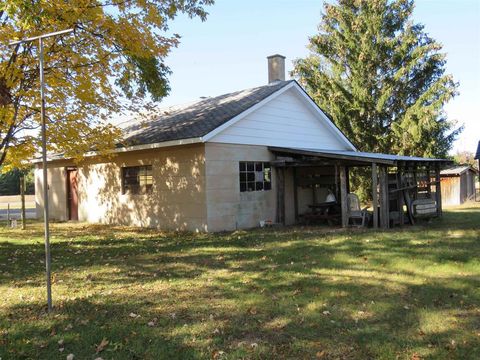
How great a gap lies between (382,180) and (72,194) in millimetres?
12459

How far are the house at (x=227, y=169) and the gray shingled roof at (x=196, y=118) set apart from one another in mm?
57

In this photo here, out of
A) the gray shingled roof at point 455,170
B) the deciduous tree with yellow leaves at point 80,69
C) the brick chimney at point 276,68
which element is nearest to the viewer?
the deciduous tree with yellow leaves at point 80,69

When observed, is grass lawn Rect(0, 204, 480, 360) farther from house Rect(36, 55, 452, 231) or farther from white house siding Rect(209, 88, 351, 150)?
white house siding Rect(209, 88, 351, 150)

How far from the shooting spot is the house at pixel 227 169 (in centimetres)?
1269

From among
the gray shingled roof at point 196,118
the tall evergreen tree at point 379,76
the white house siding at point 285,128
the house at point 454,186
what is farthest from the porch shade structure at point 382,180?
the house at point 454,186

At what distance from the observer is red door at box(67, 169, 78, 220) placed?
17625mm

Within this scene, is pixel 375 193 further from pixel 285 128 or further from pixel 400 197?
pixel 285 128

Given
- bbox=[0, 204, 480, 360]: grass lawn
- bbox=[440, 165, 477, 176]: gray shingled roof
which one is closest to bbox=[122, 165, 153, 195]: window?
bbox=[0, 204, 480, 360]: grass lawn

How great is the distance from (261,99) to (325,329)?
10601 millimetres

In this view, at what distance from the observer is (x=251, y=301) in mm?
5574

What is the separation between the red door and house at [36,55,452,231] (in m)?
0.04

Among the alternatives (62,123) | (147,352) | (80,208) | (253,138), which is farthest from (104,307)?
(80,208)

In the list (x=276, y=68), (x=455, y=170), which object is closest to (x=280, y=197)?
(x=276, y=68)

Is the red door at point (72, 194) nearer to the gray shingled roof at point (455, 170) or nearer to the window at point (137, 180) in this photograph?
the window at point (137, 180)
